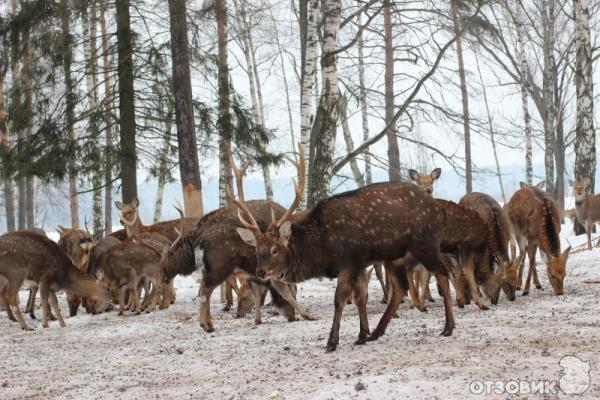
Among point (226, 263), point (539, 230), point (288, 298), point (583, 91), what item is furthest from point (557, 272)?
point (583, 91)

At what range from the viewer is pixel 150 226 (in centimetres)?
1380

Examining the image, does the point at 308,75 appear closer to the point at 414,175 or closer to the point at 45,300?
the point at 414,175

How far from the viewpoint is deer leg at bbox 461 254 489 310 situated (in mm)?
9289

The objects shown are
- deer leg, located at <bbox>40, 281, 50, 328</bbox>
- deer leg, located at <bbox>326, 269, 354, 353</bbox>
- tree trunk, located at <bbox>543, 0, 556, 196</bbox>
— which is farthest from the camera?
tree trunk, located at <bbox>543, 0, 556, 196</bbox>

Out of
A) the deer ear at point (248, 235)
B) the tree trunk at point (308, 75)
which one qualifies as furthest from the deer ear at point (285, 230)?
the tree trunk at point (308, 75)

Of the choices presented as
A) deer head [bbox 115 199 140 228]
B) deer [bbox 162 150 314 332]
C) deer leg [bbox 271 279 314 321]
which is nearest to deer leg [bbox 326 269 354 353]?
deer [bbox 162 150 314 332]

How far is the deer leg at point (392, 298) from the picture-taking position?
750cm

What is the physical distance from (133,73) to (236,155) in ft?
9.35

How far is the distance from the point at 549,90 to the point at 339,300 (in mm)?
26548

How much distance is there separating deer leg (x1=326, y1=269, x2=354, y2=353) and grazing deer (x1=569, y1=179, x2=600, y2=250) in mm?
12580

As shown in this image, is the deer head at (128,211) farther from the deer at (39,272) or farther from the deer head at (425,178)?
the deer head at (425,178)

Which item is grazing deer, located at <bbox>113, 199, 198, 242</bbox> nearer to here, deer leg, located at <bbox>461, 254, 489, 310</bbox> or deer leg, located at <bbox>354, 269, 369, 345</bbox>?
deer leg, located at <bbox>461, 254, 489, 310</bbox>

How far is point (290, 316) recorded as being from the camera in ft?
31.1

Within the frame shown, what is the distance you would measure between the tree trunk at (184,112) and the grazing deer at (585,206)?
30.2 ft
